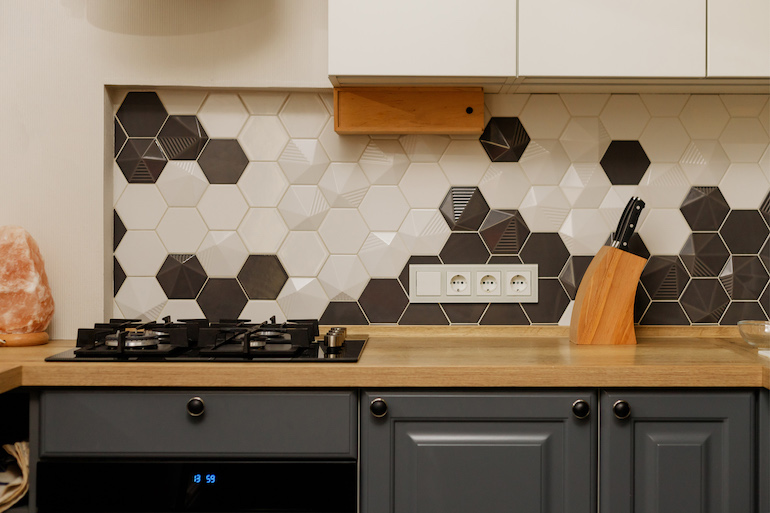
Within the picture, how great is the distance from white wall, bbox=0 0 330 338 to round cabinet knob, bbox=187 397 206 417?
0.70 meters

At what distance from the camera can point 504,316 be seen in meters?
1.75

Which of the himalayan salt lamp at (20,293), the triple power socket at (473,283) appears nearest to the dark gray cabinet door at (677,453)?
the triple power socket at (473,283)

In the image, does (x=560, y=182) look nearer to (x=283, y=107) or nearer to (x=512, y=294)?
(x=512, y=294)

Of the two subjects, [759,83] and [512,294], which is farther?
[512,294]

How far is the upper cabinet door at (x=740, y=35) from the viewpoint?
1429mm

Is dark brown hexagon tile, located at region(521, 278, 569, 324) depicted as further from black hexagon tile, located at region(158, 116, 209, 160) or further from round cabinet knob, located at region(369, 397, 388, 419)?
black hexagon tile, located at region(158, 116, 209, 160)

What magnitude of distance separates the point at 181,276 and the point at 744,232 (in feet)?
5.99

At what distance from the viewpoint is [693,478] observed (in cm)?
120

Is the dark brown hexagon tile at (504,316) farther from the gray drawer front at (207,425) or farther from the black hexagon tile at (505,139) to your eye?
the gray drawer front at (207,425)

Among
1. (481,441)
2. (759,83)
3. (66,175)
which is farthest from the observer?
(66,175)

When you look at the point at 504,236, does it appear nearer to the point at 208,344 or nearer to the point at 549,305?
the point at 549,305

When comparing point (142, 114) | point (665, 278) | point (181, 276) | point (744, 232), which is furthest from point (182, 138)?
point (744, 232)

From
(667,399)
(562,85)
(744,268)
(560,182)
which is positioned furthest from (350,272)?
(744,268)

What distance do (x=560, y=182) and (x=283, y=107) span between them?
927mm
